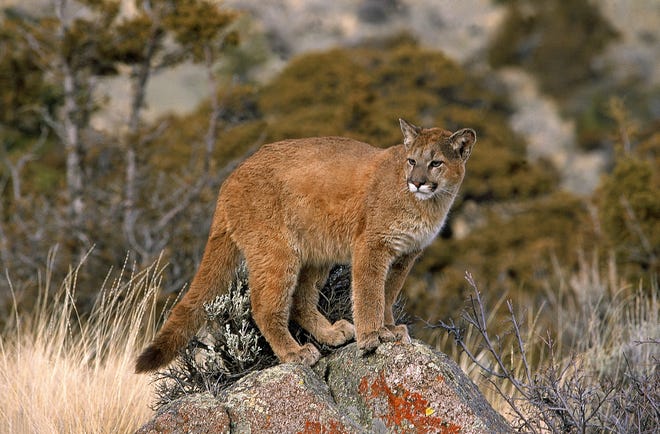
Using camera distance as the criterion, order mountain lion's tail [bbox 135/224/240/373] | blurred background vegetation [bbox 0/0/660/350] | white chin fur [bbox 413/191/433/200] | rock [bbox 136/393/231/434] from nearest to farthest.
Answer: rock [bbox 136/393/231/434] → mountain lion's tail [bbox 135/224/240/373] → white chin fur [bbox 413/191/433/200] → blurred background vegetation [bbox 0/0/660/350]

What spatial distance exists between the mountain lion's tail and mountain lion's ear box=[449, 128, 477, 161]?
60.3 inches

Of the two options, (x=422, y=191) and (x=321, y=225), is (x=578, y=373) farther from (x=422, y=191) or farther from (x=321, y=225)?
(x=321, y=225)

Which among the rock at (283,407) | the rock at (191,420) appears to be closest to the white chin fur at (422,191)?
the rock at (283,407)

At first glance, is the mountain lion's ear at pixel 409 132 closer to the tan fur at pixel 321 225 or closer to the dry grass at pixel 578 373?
the tan fur at pixel 321 225

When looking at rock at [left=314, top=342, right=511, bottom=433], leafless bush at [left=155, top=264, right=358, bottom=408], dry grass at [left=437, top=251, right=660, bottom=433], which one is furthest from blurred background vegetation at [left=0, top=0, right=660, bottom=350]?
rock at [left=314, top=342, right=511, bottom=433]

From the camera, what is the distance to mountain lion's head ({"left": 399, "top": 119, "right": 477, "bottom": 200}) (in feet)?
18.4

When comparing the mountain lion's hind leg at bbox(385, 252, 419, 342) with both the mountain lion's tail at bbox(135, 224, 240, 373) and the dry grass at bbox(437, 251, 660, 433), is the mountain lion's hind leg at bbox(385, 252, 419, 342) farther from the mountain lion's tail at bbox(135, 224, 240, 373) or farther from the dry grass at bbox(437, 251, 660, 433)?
the mountain lion's tail at bbox(135, 224, 240, 373)

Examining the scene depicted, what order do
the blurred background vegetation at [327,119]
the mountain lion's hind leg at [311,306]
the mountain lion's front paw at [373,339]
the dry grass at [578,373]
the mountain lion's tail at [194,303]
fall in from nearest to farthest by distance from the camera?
the dry grass at [578,373]
the mountain lion's front paw at [373,339]
the mountain lion's tail at [194,303]
the mountain lion's hind leg at [311,306]
the blurred background vegetation at [327,119]

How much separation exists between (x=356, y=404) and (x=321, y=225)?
1.24 metres

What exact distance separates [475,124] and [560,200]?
316 cm

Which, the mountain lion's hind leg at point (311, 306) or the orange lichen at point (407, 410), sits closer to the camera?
the orange lichen at point (407, 410)

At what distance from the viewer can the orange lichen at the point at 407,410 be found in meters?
4.80

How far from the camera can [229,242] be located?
19.7ft

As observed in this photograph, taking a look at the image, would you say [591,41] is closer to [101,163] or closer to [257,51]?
[257,51]
